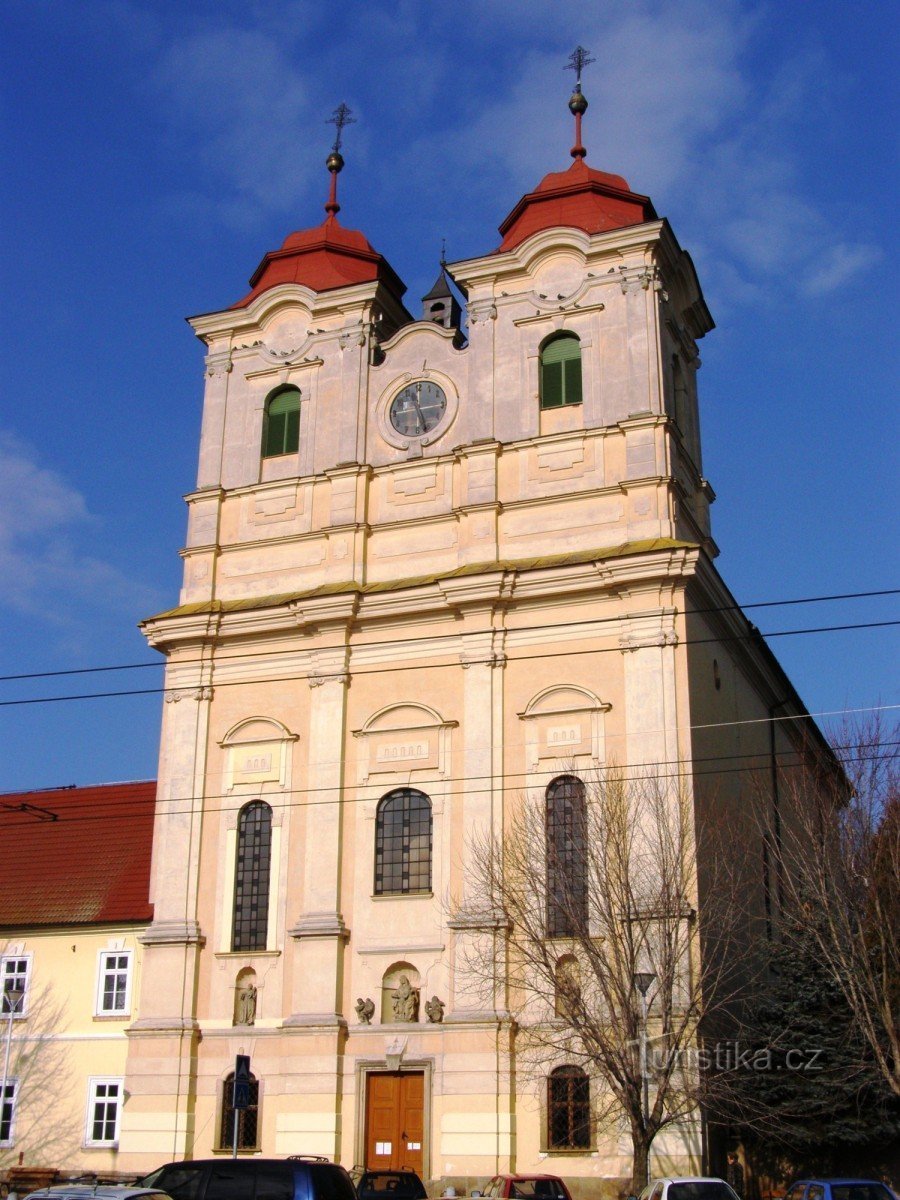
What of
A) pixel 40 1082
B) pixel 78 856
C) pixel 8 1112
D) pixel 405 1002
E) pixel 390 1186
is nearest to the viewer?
pixel 390 1186

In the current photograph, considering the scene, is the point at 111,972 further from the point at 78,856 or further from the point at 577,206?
the point at 577,206

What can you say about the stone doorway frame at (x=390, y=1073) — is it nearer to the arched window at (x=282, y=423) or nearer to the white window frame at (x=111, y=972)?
the white window frame at (x=111, y=972)

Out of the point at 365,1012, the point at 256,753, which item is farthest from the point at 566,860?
the point at 256,753

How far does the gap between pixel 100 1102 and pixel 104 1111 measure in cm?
21

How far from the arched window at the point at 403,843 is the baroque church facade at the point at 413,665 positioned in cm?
5

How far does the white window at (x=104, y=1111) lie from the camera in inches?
1189

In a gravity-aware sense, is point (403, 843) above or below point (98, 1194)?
above

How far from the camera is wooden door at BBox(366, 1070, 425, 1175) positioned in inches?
1098

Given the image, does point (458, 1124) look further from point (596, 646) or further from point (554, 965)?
point (596, 646)

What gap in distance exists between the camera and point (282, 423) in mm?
35531

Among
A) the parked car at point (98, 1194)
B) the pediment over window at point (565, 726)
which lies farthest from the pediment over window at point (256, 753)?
the parked car at point (98, 1194)

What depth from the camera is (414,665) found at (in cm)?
3133

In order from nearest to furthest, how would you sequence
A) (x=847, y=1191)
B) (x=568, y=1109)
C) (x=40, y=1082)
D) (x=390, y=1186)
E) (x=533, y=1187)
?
(x=847, y=1191)
(x=533, y=1187)
(x=390, y=1186)
(x=568, y=1109)
(x=40, y=1082)

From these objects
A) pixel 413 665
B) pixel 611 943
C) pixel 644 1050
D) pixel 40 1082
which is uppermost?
pixel 413 665
